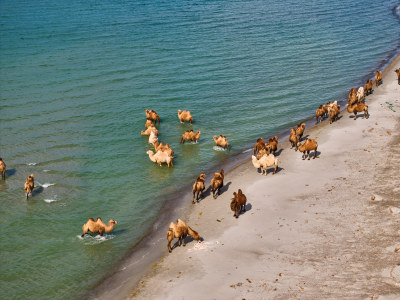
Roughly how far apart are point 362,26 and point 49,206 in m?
53.5

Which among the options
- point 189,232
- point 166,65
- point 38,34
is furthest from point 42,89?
point 189,232

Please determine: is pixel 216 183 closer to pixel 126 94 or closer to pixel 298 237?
pixel 298 237

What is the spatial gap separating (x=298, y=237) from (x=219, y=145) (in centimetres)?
1228

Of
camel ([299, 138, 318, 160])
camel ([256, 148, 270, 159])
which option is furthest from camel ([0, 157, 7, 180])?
camel ([299, 138, 318, 160])

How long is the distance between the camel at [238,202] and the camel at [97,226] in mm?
5806

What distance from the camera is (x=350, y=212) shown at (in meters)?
21.5

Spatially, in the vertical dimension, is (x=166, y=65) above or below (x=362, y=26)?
below

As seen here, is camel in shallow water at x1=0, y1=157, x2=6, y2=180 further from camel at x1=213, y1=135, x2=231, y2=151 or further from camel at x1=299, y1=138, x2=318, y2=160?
camel at x1=299, y1=138, x2=318, y2=160

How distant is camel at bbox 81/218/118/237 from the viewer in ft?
72.1

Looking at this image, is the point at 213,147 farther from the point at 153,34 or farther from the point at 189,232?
the point at 153,34

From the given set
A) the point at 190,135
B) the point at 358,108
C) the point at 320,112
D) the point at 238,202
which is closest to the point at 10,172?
the point at 190,135

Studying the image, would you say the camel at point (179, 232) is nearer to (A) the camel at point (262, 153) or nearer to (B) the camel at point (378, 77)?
(A) the camel at point (262, 153)

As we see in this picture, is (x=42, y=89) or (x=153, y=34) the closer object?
(x=42, y=89)

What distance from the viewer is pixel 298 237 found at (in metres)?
20.0
